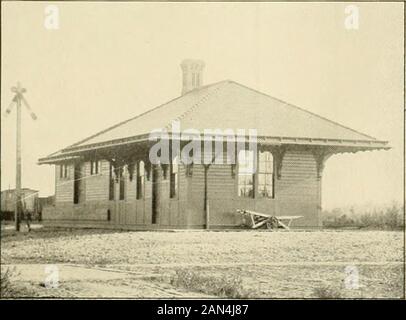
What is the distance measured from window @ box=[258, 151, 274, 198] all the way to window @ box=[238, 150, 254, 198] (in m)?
0.17

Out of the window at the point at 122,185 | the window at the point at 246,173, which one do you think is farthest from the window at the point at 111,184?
the window at the point at 246,173

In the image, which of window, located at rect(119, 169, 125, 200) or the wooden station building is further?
window, located at rect(119, 169, 125, 200)

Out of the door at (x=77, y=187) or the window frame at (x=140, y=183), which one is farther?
the door at (x=77, y=187)

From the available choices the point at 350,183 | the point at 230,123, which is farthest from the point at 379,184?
the point at 230,123

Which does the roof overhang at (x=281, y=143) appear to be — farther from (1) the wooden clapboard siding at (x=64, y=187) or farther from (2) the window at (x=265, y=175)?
(2) the window at (x=265, y=175)

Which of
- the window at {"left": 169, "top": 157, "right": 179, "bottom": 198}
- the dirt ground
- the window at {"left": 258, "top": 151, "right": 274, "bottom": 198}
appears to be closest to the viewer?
the dirt ground

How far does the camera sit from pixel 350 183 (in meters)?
14.1

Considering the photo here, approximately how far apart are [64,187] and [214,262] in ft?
10.5

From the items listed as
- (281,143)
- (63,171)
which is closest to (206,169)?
(281,143)

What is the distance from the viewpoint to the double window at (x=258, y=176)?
1470 centimetres

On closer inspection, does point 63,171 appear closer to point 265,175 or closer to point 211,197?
point 211,197

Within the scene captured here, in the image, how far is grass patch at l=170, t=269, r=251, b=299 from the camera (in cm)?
1276

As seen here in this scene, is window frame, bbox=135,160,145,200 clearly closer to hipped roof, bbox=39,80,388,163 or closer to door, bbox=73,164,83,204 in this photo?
hipped roof, bbox=39,80,388,163

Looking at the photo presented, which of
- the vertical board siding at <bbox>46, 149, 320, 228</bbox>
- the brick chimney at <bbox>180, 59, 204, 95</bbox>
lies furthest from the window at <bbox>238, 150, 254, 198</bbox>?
the brick chimney at <bbox>180, 59, 204, 95</bbox>
